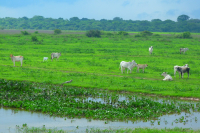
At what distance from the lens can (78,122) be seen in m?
13.1

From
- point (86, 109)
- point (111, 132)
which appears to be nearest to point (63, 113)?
point (86, 109)

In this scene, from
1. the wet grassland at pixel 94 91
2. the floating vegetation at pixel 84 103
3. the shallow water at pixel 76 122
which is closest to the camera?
the shallow water at pixel 76 122

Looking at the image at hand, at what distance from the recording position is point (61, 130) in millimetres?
11828

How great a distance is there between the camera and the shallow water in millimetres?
12508

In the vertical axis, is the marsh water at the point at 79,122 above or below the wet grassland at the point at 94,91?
below

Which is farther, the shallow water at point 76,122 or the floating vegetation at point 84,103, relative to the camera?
the floating vegetation at point 84,103

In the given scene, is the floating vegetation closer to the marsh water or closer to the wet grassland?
the wet grassland

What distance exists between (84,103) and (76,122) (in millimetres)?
2595

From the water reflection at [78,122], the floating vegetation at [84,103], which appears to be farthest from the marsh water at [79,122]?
the floating vegetation at [84,103]

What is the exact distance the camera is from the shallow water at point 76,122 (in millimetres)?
12508

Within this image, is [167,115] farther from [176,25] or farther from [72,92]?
[176,25]

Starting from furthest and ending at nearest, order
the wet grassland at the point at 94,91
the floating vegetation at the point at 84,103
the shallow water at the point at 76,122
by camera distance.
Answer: the wet grassland at the point at 94,91 < the floating vegetation at the point at 84,103 < the shallow water at the point at 76,122

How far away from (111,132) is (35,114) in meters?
4.38

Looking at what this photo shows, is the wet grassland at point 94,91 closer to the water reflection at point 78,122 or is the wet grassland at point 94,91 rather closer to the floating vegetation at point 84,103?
the floating vegetation at point 84,103
